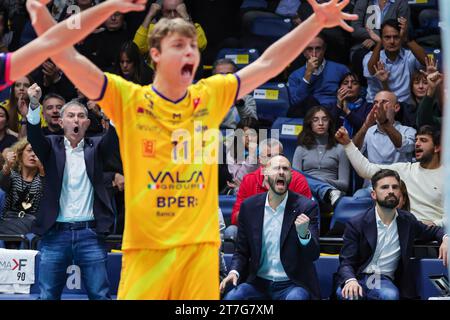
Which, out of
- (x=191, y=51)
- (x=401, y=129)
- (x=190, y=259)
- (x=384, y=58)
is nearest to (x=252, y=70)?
(x=191, y=51)

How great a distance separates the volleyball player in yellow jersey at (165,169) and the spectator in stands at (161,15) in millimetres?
6269

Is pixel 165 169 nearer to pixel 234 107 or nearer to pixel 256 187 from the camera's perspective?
pixel 256 187

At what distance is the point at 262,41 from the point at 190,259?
745cm

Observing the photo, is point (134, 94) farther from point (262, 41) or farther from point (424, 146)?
point (262, 41)

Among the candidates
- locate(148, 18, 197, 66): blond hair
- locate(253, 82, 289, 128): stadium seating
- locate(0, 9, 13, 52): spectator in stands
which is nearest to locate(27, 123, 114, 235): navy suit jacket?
locate(148, 18, 197, 66): blond hair

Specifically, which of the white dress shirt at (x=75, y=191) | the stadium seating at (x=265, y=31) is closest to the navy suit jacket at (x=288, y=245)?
the white dress shirt at (x=75, y=191)

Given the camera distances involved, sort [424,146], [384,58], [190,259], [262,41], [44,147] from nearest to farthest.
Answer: [190,259]
[44,147]
[424,146]
[384,58]
[262,41]

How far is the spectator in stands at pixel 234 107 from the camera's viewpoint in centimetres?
1052

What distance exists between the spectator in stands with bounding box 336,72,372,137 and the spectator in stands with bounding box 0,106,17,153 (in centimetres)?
348

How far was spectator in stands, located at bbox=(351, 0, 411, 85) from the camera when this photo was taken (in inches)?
451

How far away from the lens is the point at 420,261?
26.8 ft

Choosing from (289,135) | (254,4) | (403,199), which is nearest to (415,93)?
(289,135)

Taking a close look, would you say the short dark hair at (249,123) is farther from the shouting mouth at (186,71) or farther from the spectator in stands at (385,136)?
the shouting mouth at (186,71)

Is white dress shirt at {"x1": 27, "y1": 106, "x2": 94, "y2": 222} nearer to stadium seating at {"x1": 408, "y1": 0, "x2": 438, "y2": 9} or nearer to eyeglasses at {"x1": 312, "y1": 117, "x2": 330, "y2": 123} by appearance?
eyeglasses at {"x1": 312, "y1": 117, "x2": 330, "y2": 123}
